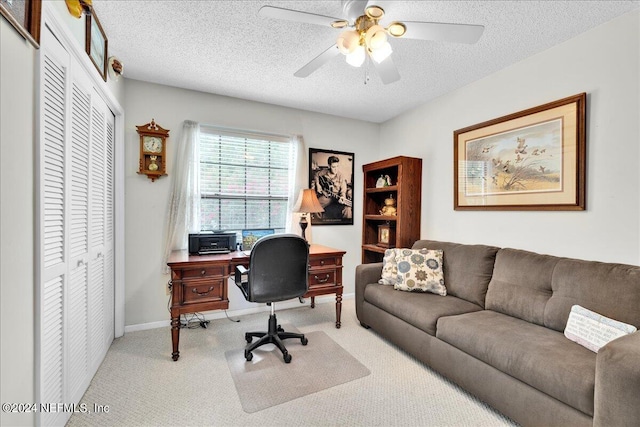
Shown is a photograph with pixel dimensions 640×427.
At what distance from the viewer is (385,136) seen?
4.03 metres

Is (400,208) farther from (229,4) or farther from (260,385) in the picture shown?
(229,4)

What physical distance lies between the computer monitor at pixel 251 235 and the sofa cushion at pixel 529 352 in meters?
1.88

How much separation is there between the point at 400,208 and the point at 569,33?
193 cm

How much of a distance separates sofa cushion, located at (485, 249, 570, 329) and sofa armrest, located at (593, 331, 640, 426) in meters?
0.67

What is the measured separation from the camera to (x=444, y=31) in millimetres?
1527

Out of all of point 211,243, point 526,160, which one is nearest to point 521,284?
point 526,160

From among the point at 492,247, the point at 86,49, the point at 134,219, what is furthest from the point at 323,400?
the point at 86,49

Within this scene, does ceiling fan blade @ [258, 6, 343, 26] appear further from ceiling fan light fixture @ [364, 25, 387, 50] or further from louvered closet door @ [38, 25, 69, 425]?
louvered closet door @ [38, 25, 69, 425]

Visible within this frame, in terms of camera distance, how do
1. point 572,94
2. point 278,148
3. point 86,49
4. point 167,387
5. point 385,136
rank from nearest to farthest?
point 86,49
point 167,387
point 572,94
point 278,148
point 385,136

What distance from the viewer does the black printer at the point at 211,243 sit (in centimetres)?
265

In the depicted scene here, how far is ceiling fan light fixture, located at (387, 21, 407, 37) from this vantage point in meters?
1.50

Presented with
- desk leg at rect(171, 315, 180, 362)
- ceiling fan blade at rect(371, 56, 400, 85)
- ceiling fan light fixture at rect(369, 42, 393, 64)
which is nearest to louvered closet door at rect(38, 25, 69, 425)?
desk leg at rect(171, 315, 180, 362)

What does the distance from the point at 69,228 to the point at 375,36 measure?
193 centimetres

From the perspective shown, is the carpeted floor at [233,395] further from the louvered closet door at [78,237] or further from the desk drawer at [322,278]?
the desk drawer at [322,278]
